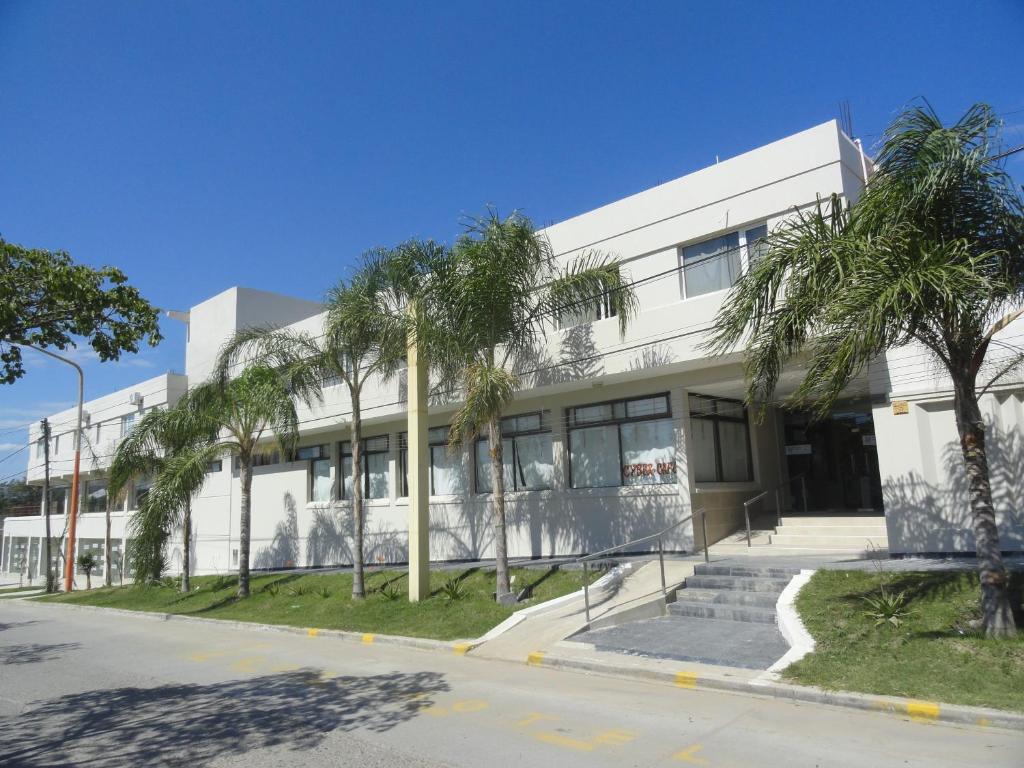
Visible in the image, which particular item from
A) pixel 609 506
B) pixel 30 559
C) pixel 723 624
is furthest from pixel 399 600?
pixel 30 559

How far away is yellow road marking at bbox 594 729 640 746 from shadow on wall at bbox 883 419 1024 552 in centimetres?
732

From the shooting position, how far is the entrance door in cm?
1731

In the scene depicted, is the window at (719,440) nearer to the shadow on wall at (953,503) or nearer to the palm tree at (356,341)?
the shadow on wall at (953,503)

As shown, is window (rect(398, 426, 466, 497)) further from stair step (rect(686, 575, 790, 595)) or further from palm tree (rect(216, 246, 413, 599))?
stair step (rect(686, 575, 790, 595))

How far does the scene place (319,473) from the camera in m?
24.6

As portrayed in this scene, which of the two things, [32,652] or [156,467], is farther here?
[156,467]

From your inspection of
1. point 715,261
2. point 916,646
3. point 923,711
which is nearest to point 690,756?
point 923,711

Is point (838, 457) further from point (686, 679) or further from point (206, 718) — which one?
point (206, 718)

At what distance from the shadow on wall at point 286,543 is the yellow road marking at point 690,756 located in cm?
2038

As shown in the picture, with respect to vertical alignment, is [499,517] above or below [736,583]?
above

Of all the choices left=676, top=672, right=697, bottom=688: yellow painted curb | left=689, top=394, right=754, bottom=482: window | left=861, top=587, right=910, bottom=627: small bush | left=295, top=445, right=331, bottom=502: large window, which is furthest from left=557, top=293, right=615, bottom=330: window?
left=295, top=445, right=331, bottom=502: large window

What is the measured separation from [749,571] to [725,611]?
1.21m

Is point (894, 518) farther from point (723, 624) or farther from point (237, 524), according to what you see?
point (237, 524)

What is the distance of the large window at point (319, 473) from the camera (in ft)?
79.6
